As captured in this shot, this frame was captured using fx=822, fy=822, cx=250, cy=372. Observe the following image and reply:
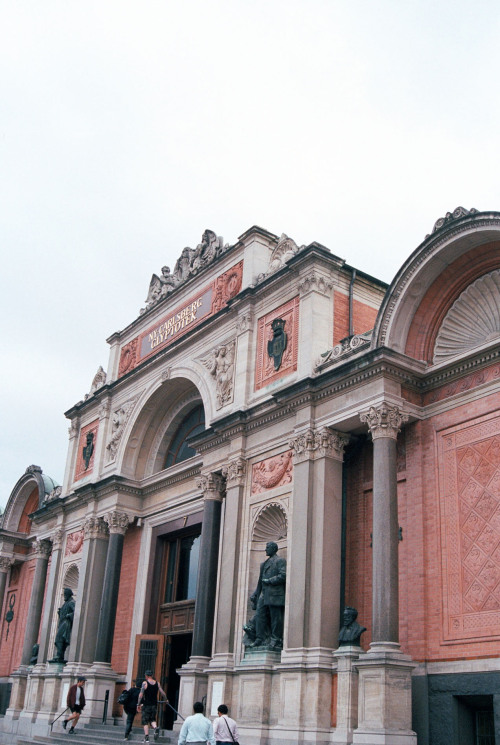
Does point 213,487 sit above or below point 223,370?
below

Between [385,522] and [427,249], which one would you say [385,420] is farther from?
[427,249]

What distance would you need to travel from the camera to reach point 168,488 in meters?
22.5

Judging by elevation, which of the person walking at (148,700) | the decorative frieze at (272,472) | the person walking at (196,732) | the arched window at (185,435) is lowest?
the person walking at (196,732)

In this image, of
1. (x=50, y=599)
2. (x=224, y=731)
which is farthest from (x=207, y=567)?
(x=50, y=599)

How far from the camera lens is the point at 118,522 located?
23.1 meters

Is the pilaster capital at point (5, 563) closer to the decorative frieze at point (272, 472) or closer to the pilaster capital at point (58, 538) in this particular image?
the pilaster capital at point (58, 538)

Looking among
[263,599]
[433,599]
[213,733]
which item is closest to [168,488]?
[263,599]

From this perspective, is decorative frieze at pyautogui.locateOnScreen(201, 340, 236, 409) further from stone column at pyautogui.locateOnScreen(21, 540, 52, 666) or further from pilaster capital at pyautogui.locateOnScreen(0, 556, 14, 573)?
pilaster capital at pyautogui.locateOnScreen(0, 556, 14, 573)

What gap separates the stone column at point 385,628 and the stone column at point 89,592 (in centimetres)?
1164

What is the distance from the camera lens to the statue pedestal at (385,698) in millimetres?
12328

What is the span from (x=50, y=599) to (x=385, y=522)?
15308 mm

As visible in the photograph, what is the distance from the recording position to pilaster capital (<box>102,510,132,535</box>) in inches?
910

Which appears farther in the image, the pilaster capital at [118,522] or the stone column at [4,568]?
the stone column at [4,568]

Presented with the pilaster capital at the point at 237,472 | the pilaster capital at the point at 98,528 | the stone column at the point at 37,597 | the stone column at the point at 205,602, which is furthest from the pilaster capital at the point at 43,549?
the pilaster capital at the point at 237,472
